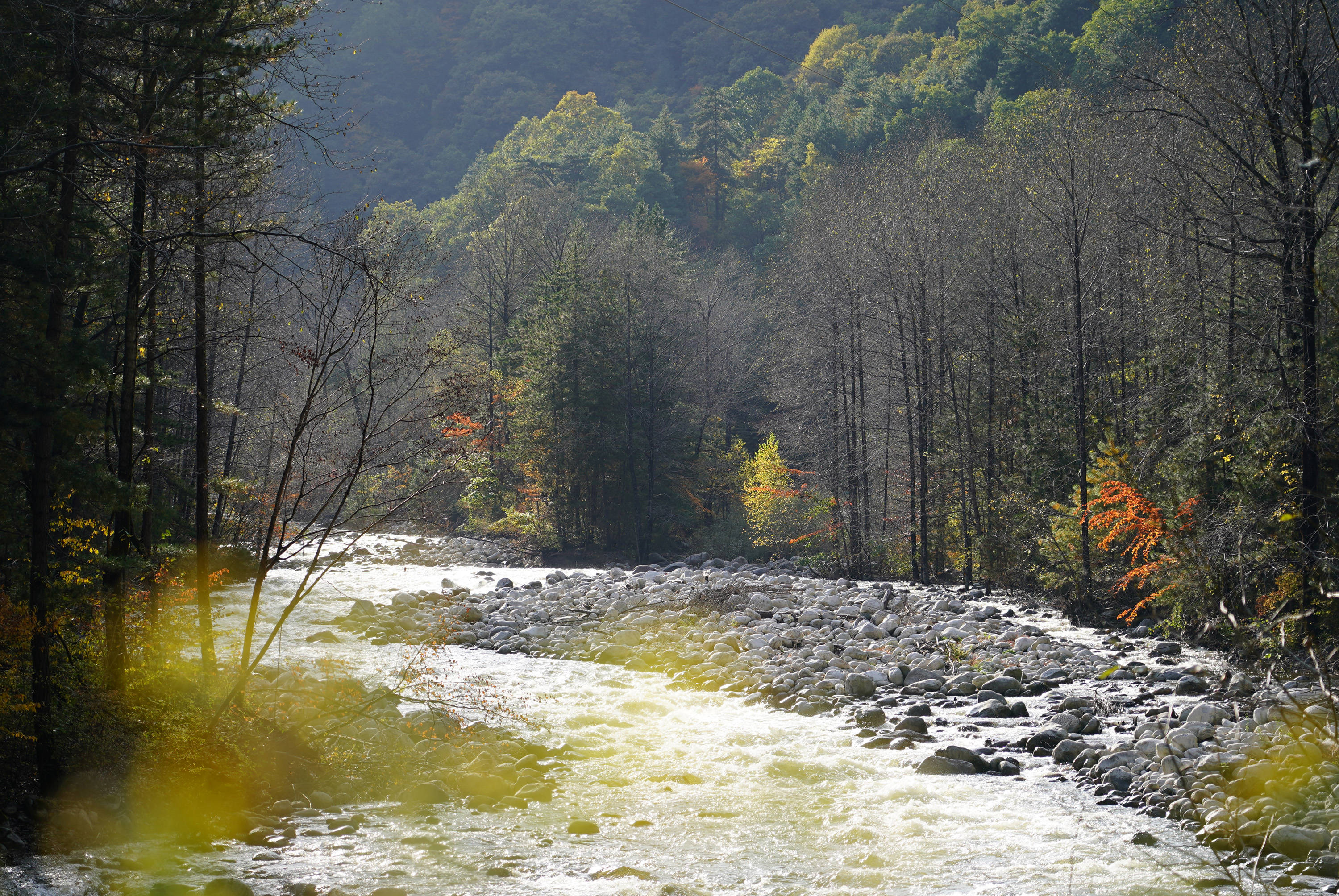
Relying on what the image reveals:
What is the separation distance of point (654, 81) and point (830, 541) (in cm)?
5863

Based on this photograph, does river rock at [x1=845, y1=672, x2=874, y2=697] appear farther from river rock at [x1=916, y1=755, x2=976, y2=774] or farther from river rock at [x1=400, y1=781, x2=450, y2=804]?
river rock at [x1=400, y1=781, x2=450, y2=804]

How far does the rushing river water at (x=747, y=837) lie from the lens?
20.5 feet

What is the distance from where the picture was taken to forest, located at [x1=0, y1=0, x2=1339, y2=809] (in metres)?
7.18

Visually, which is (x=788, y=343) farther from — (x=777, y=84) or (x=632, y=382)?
(x=777, y=84)

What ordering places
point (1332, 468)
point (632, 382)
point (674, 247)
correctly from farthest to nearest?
point (674, 247) → point (632, 382) → point (1332, 468)

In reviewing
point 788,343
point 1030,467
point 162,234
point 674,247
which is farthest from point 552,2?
point 162,234

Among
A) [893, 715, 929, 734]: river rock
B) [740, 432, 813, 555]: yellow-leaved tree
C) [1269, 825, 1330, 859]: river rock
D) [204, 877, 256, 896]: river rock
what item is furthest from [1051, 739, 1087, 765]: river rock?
[740, 432, 813, 555]: yellow-leaved tree

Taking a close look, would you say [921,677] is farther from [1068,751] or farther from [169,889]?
[169,889]

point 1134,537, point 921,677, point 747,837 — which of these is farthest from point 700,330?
point 747,837

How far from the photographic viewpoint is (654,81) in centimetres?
7531

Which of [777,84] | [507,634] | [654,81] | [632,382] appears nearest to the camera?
[507,634]

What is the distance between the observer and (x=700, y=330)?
36.5 m

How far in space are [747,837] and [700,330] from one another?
99.5 feet

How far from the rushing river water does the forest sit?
2.05 meters
